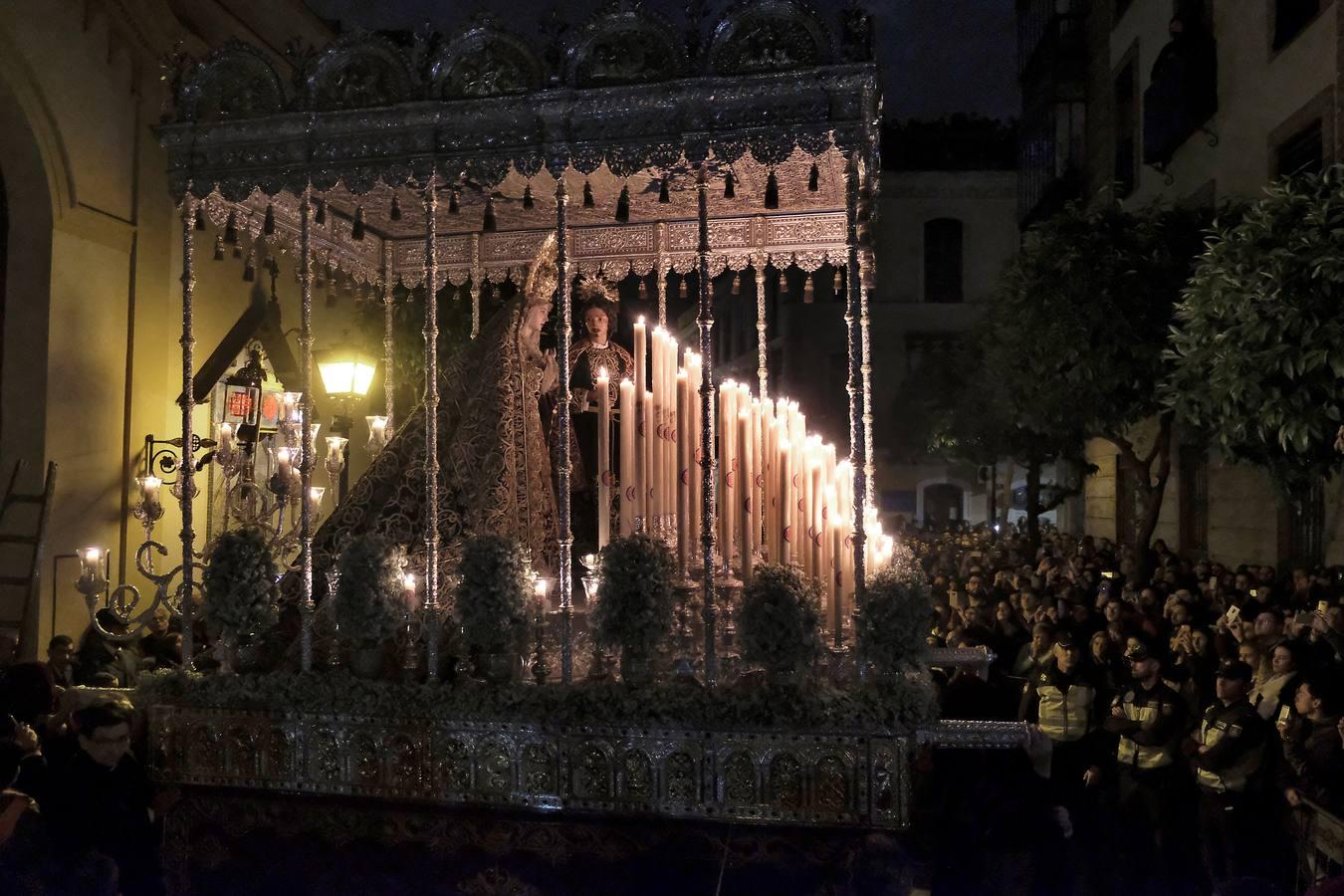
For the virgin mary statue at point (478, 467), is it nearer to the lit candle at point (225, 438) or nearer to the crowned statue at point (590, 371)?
the crowned statue at point (590, 371)

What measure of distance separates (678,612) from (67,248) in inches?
256

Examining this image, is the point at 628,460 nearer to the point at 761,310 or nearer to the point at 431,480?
the point at 431,480

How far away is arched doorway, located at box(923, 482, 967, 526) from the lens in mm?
34219

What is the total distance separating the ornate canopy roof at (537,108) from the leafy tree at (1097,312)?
212 inches

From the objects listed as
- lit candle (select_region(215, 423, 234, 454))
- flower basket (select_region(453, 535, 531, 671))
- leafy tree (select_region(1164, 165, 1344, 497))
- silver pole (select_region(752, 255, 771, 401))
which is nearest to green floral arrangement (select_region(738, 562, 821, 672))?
flower basket (select_region(453, 535, 531, 671))

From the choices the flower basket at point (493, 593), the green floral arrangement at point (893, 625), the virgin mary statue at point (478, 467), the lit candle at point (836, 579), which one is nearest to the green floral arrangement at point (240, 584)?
the virgin mary statue at point (478, 467)

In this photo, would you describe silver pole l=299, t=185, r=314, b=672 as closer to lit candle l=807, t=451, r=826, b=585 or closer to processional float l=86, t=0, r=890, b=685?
processional float l=86, t=0, r=890, b=685

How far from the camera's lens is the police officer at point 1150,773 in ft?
20.2

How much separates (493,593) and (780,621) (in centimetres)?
141

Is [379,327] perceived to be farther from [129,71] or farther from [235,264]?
[129,71]

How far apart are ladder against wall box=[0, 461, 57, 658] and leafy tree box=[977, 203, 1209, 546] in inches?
368

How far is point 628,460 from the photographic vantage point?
655 centimetres

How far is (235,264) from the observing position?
11977mm

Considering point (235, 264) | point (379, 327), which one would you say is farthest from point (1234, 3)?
point (235, 264)
